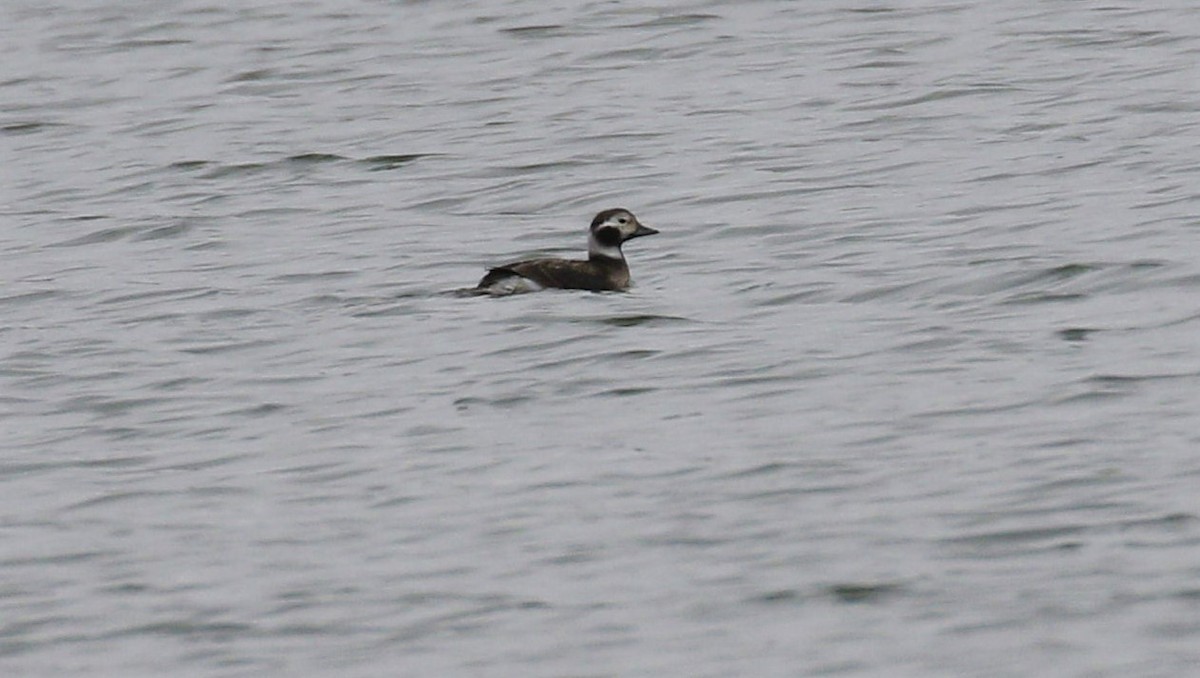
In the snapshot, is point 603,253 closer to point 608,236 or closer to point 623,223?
point 608,236

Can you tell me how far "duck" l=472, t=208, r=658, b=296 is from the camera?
14078mm

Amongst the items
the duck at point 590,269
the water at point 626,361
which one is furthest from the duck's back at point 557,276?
the water at point 626,361

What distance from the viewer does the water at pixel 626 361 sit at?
879 centimetres

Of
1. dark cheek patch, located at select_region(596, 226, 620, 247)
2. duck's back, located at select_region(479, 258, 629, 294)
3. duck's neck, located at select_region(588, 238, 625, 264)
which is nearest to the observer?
duck's back, located at select_region(479, 258, 629, 294)

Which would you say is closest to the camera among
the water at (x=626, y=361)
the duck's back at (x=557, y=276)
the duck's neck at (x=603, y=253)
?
the water at (x=626, y=361)

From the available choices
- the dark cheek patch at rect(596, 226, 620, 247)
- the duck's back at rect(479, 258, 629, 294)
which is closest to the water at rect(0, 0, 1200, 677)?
the duck's back at rect(479, 258, 629, 294)

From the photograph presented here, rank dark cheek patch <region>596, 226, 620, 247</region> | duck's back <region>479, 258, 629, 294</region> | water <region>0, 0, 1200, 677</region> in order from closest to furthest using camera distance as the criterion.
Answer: water <region>0, 0, 1200, 677</region> < duck's back <region>479, 258, 629, 294</region> < dark cheek patch <region>596, 226, 620, 247</region>

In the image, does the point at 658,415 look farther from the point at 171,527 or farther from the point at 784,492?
the point at 171,527

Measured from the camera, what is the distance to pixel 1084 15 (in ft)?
74.4

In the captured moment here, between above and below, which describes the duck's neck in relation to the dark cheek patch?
below

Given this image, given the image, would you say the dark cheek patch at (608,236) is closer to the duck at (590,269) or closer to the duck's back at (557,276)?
the duck at (590,269)

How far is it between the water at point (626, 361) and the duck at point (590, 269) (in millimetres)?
133

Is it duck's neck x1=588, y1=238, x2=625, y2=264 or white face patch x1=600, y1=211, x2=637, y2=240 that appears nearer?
duck's neck x1=588, y1=238, x2=625, y2=264

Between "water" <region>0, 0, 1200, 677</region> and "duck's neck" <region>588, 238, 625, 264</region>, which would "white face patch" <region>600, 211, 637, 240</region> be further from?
"water" <region>0, 0, 1200, 677</region>
